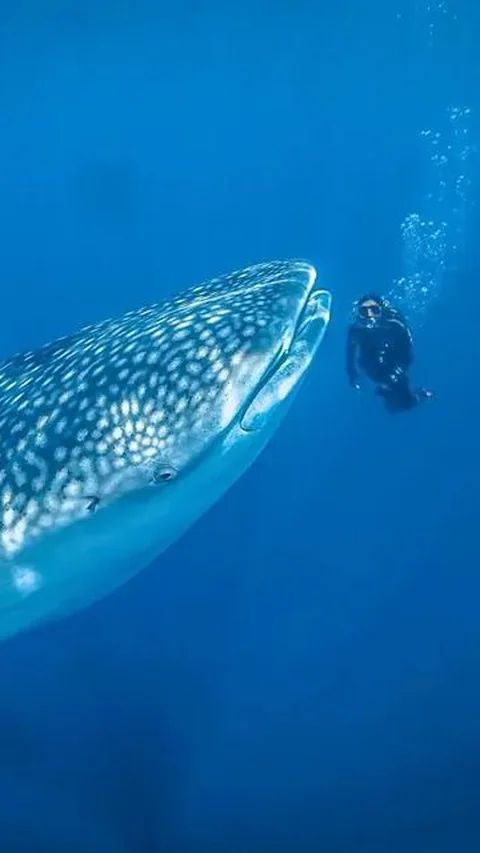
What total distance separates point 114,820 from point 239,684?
12.0 ft

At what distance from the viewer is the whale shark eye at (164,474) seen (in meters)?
3.68

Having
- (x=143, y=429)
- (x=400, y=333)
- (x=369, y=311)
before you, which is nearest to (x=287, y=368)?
(x=143, y=429)

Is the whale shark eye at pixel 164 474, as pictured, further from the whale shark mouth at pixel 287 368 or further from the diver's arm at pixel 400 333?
the diver's arm at pixel 400 333

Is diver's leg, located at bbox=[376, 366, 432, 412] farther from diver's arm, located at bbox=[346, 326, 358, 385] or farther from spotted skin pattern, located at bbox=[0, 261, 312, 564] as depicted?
spotted skin pattern, located at bbox=[0, 261, 312, 564]

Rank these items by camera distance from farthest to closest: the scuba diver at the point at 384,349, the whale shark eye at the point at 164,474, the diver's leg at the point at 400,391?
the diver's leg at the point at 400,391 < the scuba diver at the point at 384,349 < the whale shark eye at the point at 164,474

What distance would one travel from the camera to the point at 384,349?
9.73 meters

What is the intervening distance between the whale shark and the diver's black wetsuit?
5.29 meters

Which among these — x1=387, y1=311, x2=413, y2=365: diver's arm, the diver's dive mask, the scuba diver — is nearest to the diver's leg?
the scuba diver

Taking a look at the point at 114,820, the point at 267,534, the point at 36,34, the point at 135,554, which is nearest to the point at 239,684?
the point at 114,820

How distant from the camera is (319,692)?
44.5ft

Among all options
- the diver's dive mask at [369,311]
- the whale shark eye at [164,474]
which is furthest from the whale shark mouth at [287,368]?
the diver's dive mask at [369,311]

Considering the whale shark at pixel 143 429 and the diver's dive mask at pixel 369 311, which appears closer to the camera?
the whale shark at pixel 143 429

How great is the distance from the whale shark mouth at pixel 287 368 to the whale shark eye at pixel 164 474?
0.38 metres

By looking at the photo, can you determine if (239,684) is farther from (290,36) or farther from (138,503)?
(290,36)
